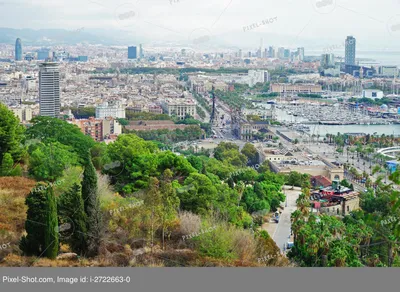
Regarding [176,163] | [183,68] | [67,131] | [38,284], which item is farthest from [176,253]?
[183,68]

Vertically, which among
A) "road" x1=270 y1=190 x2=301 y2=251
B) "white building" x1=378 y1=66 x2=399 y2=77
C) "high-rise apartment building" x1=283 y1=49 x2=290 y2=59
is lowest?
"road" x1=270 y1=190 x2=301 y2=251

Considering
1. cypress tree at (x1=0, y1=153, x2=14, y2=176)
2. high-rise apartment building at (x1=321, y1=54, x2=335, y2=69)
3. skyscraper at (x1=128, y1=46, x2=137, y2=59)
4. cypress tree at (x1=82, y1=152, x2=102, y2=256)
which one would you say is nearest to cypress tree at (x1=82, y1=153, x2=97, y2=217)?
cypress tree at (x1=82, y1=152, x2=102, y2=256)

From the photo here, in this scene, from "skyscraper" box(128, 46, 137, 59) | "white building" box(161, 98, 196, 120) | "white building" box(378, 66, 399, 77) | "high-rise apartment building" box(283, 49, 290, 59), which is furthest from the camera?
"high-rise apartment building" box(283, 49, 290, 59)

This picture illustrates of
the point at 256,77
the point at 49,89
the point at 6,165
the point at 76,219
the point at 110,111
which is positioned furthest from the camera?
the point at 256,77

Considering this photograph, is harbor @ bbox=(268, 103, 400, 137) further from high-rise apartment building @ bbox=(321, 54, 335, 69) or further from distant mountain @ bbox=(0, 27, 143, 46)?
high-rise apartment building @ bbox=(321, 54, 335, 69)

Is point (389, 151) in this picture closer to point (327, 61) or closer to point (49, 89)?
point (49, 89)

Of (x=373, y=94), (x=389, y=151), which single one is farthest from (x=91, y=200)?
(x=373, y=94)

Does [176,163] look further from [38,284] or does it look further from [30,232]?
[38,284]
